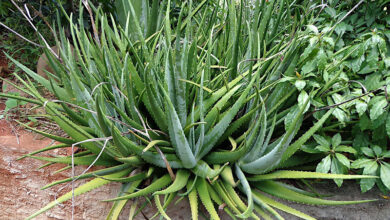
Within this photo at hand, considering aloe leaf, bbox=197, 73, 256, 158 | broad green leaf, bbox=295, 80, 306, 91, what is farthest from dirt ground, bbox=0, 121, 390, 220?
broad green leaf, bbox=295, 80, 306, 91

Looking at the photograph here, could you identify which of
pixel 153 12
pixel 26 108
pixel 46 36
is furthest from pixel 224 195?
pixel 46 36

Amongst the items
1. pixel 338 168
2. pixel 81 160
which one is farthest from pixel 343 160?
pixel 81 160

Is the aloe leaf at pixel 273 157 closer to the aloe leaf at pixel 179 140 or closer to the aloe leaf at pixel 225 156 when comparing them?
the aloe leaf at pixel 225 156

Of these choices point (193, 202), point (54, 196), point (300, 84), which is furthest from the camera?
point (54, 196)

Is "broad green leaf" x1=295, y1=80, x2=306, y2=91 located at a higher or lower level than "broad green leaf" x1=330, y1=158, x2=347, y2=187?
higher

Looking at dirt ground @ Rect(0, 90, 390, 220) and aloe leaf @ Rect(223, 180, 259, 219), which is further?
dirt ground @ Rect(0, 90, 390, 220)

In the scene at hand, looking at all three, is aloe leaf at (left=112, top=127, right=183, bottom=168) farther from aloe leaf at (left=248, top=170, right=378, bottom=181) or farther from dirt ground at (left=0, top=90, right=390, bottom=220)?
aloe leaf at (left=248, top=170, right=378, bottom=181)

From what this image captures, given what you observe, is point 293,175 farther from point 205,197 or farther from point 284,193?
point 205,197

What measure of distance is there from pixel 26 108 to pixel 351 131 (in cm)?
170

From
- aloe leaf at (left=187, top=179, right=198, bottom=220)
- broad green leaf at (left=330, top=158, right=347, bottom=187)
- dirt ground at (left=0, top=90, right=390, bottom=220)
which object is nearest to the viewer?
aloe leaf at (left=187, top=179, right=198, bottom=220)

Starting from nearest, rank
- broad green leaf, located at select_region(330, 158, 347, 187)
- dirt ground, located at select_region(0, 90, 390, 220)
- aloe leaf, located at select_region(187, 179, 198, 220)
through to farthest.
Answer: aloe leaf, located at select_region(187, 179, 198, 220) → broad green leaf, located at select_region(330, 158, 347, 187) → dirt ground, located at select_region(0, 90, 390, 220)

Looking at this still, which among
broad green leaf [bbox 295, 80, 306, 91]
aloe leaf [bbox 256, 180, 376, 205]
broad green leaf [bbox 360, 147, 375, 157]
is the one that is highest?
broad green leaf [bbox 295, 80, 306, 91]

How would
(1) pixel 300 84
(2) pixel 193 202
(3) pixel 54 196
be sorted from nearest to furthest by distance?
(2) pixel 193 202, (1) pixel 300 84, (3) pixel 54 196

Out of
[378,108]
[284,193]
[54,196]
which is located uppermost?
[378,108]
